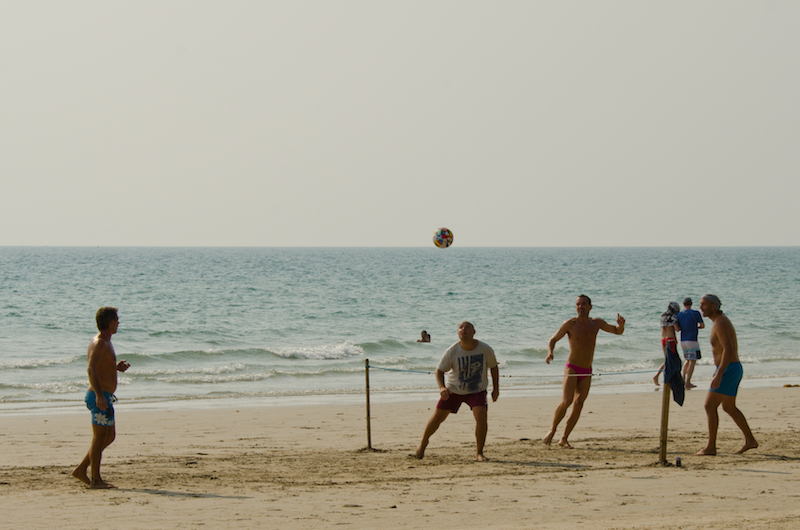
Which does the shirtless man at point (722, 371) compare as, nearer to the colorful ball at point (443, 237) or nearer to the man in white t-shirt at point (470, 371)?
the man in white t-shirt at point (470, 371)

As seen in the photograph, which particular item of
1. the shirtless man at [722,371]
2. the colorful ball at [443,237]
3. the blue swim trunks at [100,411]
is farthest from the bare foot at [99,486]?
the colorful ball at [443,237]

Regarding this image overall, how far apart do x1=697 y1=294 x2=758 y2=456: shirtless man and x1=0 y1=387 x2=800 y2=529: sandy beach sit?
28cm

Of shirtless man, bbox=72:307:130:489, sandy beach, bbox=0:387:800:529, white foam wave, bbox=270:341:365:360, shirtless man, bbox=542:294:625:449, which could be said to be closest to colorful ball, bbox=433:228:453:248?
white foam wave, bbox=270:341:365:360

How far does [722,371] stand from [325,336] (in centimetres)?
2032

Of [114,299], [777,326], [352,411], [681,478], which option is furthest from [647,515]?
[114,299]

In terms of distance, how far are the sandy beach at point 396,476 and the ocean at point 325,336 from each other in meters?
2.22

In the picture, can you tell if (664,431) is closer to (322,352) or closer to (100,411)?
(100,411)

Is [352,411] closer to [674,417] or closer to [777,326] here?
[674,417]

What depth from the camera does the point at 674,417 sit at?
11406 millimetres

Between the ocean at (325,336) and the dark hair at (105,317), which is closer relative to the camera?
the dark hair at (105,317)

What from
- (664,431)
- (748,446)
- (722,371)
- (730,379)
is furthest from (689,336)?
(664,431)

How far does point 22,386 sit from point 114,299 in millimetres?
29909

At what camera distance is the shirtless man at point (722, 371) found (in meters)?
7.80

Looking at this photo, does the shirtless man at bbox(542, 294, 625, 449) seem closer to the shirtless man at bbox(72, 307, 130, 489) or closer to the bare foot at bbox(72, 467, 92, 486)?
the shirtless man at bbox(72, 307, 130, 489)
